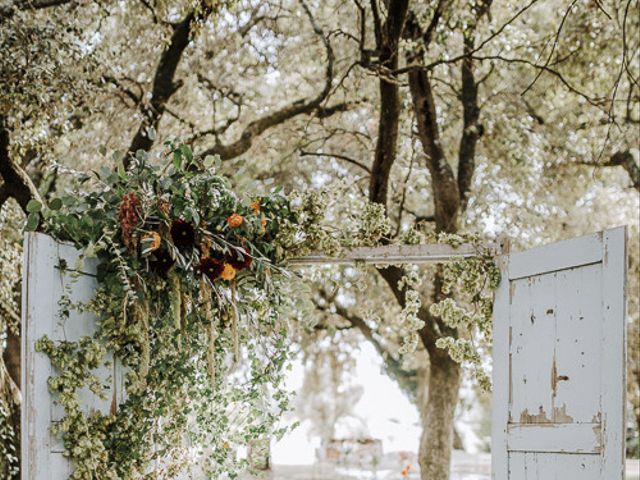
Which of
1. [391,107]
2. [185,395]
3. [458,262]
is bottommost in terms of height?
[185,395]

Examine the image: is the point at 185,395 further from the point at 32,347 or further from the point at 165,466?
the point at 32,347

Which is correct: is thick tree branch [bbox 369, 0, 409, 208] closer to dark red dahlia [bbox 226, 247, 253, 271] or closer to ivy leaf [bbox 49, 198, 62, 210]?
dark red dahlia [bbox 226, 247, 253, 271]

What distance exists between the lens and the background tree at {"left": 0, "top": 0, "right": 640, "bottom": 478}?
20.9 feet

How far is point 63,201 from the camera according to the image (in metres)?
3.74

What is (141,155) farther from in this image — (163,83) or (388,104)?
Result: (163,83)

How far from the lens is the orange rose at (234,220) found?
3.91 metres

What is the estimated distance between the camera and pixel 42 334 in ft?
11.4

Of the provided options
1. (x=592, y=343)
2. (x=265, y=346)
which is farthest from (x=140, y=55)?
(x=592, y=343)

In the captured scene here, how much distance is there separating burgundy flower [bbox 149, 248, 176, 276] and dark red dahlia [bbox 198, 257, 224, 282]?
136 mm

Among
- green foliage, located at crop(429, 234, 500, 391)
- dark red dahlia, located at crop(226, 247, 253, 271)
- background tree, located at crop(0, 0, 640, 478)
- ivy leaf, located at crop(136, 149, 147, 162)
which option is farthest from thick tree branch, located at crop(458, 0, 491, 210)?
ivy leaf, located at crop(136, 149, 147, 162)

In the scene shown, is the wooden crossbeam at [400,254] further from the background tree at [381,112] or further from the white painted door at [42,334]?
the background tree at [381,112]

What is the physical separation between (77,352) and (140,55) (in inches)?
182

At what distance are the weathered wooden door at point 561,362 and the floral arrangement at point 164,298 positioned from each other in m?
1.14

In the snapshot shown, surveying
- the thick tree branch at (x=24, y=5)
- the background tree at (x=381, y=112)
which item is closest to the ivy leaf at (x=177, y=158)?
the background tree at (x=381, y=112)
